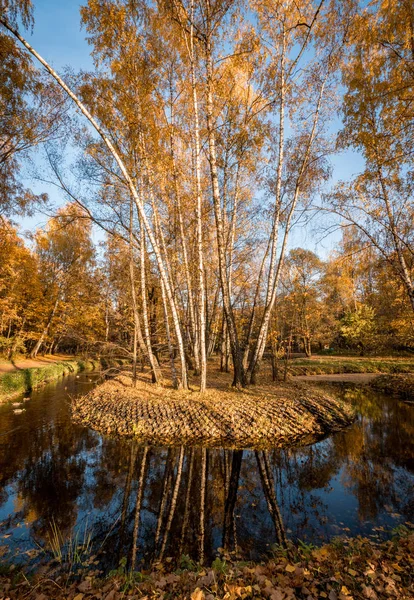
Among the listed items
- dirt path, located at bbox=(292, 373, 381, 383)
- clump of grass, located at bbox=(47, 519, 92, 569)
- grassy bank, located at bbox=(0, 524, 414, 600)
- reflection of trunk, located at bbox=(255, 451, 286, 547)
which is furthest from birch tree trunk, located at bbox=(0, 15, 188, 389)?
dirt path, located at bbox=(292, 373, 381, 383)

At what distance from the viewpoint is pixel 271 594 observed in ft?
7.42

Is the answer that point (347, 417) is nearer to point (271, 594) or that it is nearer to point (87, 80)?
point (271, 594)

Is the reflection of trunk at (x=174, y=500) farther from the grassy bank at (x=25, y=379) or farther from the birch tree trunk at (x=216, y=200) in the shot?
the grassy bank at (x=25, y=379)

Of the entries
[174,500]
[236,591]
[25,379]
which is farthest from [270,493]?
[25,379]

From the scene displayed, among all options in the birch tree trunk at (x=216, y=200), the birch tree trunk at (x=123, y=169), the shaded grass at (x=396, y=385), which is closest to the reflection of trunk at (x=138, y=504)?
the birch tree trunk at (x=123, y=169)

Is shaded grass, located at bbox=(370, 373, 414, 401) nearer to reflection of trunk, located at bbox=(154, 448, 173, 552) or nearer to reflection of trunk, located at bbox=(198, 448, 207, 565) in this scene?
reflection of trunk, located at bbox=(198, 448, 207, 565)

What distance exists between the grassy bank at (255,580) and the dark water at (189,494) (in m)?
0.59

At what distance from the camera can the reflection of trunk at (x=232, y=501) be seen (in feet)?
12.4

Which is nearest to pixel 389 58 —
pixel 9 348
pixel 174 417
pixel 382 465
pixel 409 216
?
pixel 409 216

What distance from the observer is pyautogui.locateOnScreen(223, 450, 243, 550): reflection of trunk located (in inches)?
149

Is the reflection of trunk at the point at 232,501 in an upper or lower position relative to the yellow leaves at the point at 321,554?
lower

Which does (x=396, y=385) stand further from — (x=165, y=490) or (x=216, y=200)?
(x=165, y=490)

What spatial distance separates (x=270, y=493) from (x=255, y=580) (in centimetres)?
266

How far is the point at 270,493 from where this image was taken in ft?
16.4
